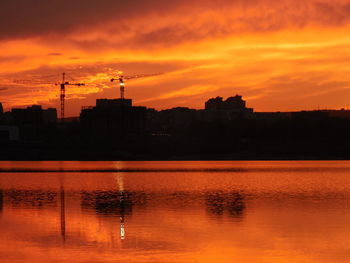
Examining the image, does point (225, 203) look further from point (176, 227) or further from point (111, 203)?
point (176, 227)

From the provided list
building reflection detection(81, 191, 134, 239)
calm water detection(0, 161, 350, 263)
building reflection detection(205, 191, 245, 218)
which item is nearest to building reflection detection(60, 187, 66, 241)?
calm water detection(0, 161, 350, 263)

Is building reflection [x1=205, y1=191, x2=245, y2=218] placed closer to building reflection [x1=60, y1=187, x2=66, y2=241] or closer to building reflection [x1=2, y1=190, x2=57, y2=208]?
building reflection [x1=60, y1=187, x2=66, y2=241]

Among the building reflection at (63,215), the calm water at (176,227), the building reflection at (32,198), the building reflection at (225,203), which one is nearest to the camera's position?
the calm water at (176,227)

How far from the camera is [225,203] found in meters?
54.6

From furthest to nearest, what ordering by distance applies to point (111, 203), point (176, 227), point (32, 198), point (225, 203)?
point (32, 198), point (111, 203), point (225, 203), point (176, 227)

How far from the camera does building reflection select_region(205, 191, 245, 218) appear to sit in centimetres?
4778

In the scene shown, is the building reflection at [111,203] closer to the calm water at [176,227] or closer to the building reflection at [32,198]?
the calm water at [176,227]

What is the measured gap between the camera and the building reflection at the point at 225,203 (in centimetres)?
4778

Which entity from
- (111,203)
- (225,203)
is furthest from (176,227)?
(111,203)

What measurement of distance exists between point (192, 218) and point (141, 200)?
14995 mm

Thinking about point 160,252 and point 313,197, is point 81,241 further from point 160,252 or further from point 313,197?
point 313,197

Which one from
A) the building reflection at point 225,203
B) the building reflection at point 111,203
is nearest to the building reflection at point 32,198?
the building reflection at point 111,203

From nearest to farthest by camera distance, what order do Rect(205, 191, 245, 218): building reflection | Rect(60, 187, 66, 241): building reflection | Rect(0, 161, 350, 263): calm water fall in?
1. Rect(0, 161, 350, 263): calm water
2. Rect(60, 187, 66, 241): building reflection
3. Rect(205, 191, 245, 218): building reflection

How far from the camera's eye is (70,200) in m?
59.1
